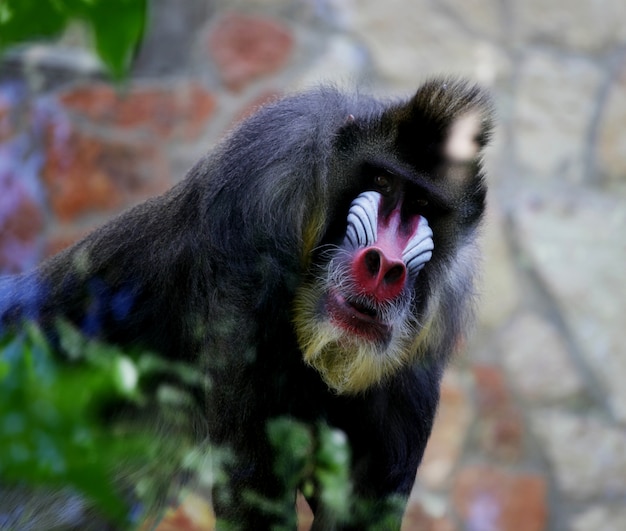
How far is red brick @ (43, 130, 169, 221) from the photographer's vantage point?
3316 mm

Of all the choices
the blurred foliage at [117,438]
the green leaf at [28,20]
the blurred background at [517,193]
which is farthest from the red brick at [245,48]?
the green leaf at [28,20]

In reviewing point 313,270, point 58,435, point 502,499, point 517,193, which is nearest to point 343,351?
point 313,270

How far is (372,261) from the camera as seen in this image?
2041 millimetres

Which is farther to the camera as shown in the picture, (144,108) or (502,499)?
(502,499)

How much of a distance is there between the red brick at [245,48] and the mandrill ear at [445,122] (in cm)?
201

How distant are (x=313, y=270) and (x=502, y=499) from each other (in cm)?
265

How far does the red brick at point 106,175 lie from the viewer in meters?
3.32

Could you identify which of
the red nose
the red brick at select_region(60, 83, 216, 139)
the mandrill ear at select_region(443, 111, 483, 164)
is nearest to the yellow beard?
the red nose

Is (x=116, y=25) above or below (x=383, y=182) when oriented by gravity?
above

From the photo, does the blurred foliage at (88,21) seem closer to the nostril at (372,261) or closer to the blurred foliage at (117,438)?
the blurred foliage at (117,438)

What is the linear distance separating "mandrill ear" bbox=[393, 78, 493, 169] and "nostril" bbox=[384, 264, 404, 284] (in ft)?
1.08

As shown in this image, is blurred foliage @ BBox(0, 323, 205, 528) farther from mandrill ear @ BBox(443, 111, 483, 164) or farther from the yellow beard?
mandrill ear @ BBox(443, 111, 483, 164)

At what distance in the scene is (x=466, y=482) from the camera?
4254 millimetres

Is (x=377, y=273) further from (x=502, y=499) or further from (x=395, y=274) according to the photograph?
(x=502, y=499)
